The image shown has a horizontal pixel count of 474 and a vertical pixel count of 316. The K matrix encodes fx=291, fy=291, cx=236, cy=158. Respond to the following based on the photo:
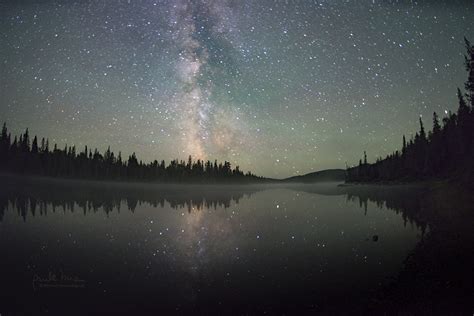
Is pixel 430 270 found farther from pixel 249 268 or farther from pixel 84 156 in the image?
pixel 84 156

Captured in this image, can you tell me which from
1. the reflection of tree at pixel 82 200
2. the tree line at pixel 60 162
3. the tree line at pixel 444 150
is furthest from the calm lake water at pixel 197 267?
the tree line at pixel 60 162

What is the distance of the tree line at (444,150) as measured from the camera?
208 ft

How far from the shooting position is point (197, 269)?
2052 centimetres

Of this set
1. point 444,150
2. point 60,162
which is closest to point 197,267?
point 444,150

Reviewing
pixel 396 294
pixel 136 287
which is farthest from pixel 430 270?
pixel 136 287

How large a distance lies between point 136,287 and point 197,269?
4.50 metres

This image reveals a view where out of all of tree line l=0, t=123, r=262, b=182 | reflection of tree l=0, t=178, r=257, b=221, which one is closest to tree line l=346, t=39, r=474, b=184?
reflection of tree l=0, t=178, r=257, b=221

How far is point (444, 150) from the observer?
91.2 meters

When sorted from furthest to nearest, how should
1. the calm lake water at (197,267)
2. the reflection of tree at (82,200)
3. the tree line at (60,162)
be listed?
the tree line at (60,162), the reflection of tree at (82,200), the calm lake water at (197,267)

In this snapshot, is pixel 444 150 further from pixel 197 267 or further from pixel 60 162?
pixel 60 162

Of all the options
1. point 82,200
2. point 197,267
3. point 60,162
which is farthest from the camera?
point 60,162

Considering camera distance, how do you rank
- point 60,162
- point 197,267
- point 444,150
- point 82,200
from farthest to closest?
point 60,162 < point 444,150 < point 82,200 < point 197,267

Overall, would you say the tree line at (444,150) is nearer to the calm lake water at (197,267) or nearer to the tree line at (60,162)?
the calm lake water at (197,267)

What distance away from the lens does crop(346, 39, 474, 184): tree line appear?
6353 centimetres
